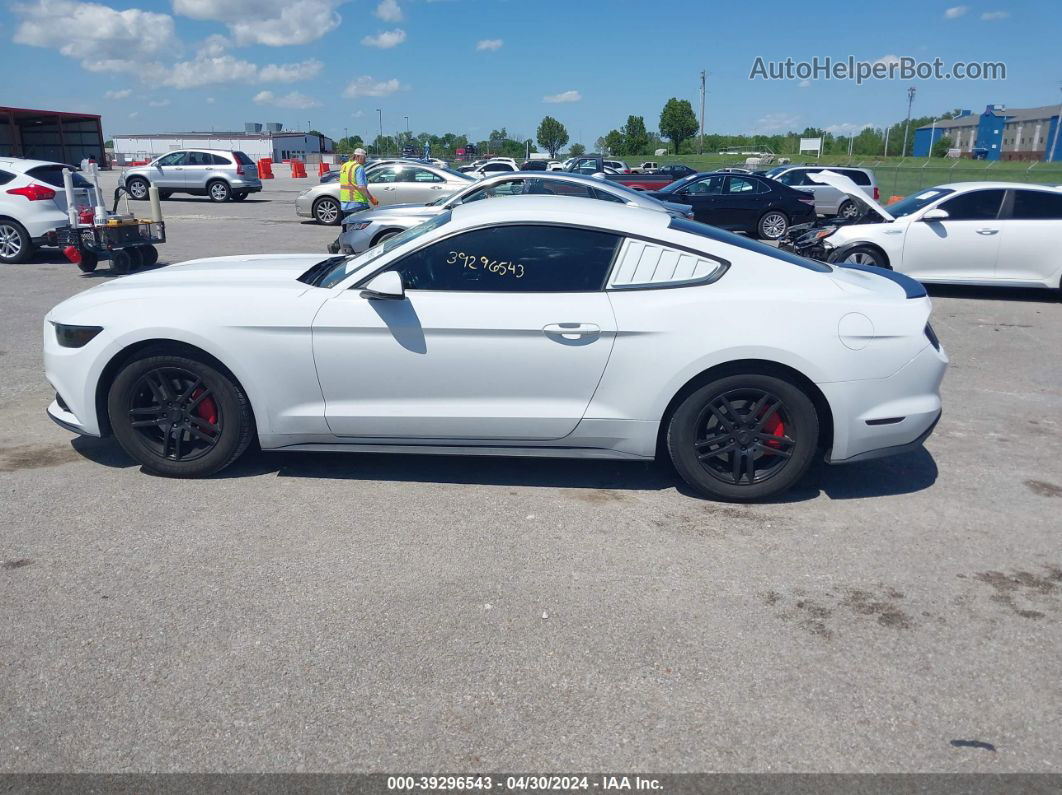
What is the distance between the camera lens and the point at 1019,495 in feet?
15.9

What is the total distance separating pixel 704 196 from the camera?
18.5 metres

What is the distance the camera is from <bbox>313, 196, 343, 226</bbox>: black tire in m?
20.7

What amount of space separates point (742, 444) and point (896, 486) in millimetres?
1111

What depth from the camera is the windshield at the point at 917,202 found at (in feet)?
37.5

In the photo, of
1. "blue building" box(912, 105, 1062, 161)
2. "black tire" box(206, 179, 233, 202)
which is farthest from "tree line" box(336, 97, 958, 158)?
"black tire" box(206, 179, 233, 202)

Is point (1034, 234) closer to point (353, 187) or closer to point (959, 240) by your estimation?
point (959, 240)

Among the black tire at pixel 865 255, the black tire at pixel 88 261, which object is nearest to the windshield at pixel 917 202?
the black tire at pixel 865 255

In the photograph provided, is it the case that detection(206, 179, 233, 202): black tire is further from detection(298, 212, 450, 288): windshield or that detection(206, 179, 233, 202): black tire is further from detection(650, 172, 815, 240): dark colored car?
detection(298, 212, 450, 288): windshield

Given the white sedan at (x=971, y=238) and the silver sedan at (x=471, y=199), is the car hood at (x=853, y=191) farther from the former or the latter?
the silver sedan at (x=471, y=199)

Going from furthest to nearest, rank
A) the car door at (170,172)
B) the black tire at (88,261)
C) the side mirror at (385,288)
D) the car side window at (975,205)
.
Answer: the car door at (170,172), the black tire at (88,261), the car side window at (975,205), the side mirror at (385,288)

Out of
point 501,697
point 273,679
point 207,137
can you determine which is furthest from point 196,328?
point 207,137

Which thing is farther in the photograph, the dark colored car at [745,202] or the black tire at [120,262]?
the dark colored car at [745,202]

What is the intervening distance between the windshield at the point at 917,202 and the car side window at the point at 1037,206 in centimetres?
82

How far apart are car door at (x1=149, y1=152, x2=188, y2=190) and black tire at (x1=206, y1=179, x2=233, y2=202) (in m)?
0.87
